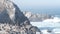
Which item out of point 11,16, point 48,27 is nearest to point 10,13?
point 11,16

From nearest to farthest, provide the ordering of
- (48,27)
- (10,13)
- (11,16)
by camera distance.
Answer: (11,16), (10,13), (48,27)

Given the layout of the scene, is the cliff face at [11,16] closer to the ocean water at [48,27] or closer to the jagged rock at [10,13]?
the jagged rock at [10,13]

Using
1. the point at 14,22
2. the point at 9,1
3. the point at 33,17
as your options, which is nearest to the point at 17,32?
the point at 14,22

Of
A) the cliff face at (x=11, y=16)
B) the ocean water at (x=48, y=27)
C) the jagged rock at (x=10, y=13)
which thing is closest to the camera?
the cliff face at (x=11, y=16)

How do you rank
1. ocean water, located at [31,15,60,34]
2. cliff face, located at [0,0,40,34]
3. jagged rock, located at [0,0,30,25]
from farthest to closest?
ocean water, located at [31,15,60,34] < jagged rock, located at [0,0,30,25] < cliff face, located at [0,0,40,34]

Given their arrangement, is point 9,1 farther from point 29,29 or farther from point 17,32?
point 17,32

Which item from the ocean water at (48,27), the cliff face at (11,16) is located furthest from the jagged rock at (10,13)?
the ocean water at (48,27)

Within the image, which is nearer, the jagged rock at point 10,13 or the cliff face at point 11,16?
the cliff face at point 11,16

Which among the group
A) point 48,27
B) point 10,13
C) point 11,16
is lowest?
point 11,16

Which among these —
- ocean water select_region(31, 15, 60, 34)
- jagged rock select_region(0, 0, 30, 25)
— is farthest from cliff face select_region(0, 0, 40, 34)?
ocean water select_region(31, 15, 60, 34)

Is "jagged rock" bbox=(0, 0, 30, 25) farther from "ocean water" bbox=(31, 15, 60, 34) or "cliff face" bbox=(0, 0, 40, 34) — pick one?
"ocean water" bbox=(31, 15, 60, 34)

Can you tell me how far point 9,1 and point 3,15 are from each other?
1923mm

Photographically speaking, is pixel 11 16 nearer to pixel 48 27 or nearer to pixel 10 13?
pixel 10 13

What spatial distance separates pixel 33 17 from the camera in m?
46.2
